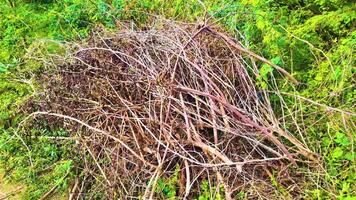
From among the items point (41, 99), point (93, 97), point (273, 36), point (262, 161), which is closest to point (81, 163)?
point (93, 97)

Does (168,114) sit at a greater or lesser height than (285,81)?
lesser

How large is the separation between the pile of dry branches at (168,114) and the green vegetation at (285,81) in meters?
0.15

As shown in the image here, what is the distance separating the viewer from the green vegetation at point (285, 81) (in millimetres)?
3363

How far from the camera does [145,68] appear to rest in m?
4.14

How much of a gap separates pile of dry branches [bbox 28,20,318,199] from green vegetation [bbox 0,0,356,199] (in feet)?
0.48

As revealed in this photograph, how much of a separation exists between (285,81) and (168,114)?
111 centimetres

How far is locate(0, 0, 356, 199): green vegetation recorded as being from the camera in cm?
336

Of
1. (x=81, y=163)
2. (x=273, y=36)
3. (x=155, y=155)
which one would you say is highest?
(x=273, y=36)

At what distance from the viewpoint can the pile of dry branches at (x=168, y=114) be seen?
11.3 ft

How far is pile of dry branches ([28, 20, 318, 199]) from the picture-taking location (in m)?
3.43

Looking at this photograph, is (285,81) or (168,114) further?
(285,81)

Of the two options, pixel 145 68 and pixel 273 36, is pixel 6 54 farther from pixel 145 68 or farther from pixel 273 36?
pixel 273 36

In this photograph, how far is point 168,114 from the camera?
3664 millimetres

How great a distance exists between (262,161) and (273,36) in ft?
4.28
